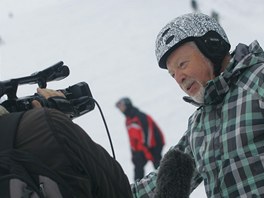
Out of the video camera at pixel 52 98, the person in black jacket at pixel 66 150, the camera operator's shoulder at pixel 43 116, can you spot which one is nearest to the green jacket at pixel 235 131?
the video camera at pixel 52 98

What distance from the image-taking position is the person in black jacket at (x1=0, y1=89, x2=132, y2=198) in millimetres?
1649

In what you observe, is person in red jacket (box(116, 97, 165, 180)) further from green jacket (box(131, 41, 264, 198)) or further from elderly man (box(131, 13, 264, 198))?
green jacket (box(131, 41, 264, 198))

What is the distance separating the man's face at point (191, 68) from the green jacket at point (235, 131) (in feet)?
0.31

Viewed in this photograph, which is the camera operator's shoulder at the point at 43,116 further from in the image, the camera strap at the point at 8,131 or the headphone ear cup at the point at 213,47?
the headphone ear cup at the point at 213,47

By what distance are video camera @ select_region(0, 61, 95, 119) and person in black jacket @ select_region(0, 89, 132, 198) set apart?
0.11m

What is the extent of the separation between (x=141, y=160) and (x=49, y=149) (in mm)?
6409

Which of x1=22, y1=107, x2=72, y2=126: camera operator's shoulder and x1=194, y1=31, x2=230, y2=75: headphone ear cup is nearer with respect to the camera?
x1=22, y1=107, x2=72, y2=126: camera operator's shoulder

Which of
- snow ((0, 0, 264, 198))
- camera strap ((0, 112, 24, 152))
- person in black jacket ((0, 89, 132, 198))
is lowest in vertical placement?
person in black jacket ((0, 89, 132, 198))

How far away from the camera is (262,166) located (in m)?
2.33

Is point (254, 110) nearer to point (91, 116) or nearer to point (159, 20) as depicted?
point (91, 116)

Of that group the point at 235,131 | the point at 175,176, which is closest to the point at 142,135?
the point at 235,131

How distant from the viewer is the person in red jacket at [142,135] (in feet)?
25.4

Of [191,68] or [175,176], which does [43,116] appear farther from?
[191,68]

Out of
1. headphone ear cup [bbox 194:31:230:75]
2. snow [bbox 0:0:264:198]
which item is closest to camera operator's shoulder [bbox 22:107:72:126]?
headphone ear cup [bbox 194:31:230:75]
